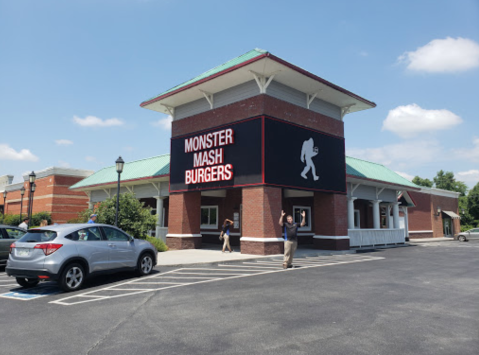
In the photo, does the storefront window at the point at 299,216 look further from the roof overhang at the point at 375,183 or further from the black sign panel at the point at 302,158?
the black sign panel at the point at 302,158

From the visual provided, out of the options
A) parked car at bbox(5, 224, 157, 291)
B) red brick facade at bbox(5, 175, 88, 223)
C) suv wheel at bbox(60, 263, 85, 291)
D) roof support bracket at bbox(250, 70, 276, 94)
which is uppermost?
roof support bracket at bbox(250, 70, 276, 94)

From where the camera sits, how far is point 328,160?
787 inches

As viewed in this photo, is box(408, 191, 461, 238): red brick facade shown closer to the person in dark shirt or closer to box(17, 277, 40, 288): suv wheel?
the person in dark shirt

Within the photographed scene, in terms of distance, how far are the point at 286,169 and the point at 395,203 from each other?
16206 millimetres

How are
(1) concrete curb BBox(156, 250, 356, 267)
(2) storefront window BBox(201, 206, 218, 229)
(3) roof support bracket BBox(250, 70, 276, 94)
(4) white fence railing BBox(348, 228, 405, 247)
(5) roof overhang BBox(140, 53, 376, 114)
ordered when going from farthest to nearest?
1. (2) storefront window BBox(201, 206, 218, 229)
2. (4) white fence railing BBox(348, 228, 405, 247)
3. (3) roof support bracket BBox(250, 70, 276, 94)
4. (5) roof overhang BBox(140, 53, 376, 114)
5. (1) concrete curb BBox(156, 250, 356, 267)

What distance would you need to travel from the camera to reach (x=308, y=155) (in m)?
18.7

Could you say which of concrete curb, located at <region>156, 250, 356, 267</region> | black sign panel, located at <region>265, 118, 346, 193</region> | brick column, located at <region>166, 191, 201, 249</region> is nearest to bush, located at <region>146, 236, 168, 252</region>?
brick column, located at <region>166, 191, 201, 249</region>

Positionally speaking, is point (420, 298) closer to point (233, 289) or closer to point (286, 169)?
point (233, 289)

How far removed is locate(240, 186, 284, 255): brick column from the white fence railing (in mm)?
7219

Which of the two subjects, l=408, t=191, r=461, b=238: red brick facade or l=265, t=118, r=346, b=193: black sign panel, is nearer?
l=265, t=118, r=346, b=193: black sign panel

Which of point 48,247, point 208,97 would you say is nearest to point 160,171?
point 208,97

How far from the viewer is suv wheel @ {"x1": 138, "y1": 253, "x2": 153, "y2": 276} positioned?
1034 centimetres

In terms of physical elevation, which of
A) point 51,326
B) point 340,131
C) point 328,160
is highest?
point 340,131

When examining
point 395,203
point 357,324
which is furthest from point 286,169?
point 395,203
